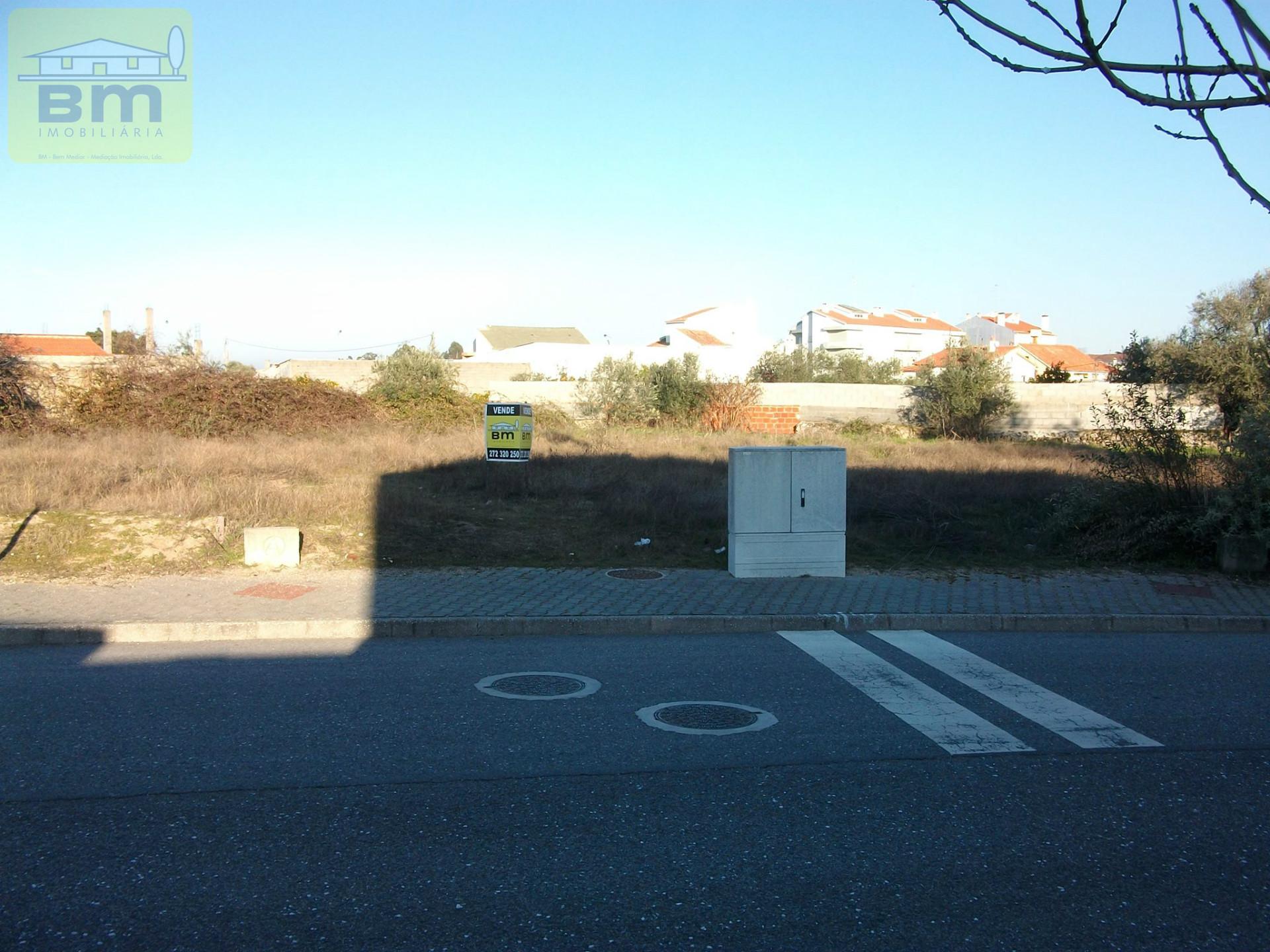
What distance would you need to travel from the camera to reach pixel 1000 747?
5.73 metres

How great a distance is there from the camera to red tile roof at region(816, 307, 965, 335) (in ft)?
299

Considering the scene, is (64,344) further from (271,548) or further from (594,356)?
(271,548)

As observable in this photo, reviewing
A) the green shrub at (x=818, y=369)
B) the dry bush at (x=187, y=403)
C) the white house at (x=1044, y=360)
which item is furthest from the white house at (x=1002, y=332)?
the dry bush at (x=187, y=403)

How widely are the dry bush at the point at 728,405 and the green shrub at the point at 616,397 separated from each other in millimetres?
1810

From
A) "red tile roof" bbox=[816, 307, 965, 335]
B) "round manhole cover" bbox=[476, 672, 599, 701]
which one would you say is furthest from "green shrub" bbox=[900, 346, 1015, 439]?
"red tile roof" bbox=[816, 307, 965, 335]

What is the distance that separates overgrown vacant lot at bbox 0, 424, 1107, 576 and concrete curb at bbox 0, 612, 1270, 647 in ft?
8.21

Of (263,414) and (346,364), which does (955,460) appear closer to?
(263,414)

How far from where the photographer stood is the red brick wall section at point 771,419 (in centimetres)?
3303

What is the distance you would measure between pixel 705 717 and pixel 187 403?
23.2m

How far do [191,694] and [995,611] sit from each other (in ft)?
22.7

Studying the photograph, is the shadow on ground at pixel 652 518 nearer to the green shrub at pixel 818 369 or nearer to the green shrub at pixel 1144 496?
the green shrub at pixel 1144 496

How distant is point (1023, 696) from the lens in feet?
22.6

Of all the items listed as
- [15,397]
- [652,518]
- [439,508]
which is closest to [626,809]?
[652,518]

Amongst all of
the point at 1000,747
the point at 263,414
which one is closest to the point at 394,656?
the point at 1000,747
